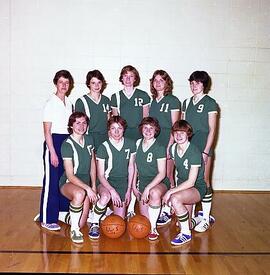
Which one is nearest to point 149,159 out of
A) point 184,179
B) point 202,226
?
point 184,179

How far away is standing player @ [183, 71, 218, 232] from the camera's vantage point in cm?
388

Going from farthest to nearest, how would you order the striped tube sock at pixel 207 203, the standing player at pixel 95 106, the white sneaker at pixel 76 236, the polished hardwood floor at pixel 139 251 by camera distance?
the standing player at pixel 95 106
the striped tube sock at pixel 207 203
the white sneaker at pixel 76 236
the polished hardwood floor at pixel 139 251

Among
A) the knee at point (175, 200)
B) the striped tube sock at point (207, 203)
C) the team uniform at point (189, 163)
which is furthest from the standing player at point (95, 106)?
the striped tube sock at point (207, 203)

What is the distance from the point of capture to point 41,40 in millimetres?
5387

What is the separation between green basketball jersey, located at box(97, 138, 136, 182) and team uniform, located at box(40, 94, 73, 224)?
17.2 inches

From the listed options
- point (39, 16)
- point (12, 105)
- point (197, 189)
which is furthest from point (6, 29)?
point (197, 189)

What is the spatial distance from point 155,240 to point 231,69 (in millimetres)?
2995

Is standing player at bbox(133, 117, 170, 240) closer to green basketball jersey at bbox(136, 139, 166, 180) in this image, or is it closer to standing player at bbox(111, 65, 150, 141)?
green basketball jersey at bbox(136, 139, 166, 180)

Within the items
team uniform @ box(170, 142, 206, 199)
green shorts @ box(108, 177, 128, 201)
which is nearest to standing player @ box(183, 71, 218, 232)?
team uniform @ box(170, 142, 206, 199)

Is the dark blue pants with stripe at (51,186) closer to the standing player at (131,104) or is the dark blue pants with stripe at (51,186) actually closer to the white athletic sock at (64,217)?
the white athletic sock at (64,217)

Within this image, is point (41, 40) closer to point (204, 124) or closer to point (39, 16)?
point (39, 16)

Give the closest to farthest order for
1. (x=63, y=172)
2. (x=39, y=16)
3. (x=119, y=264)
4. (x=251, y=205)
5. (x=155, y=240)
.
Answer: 1. (x=119, y=264)
2. (x=155, y=240)
3. (x=63, y=172)
4. (x=251, y=205)
5. (x=39, y=16)

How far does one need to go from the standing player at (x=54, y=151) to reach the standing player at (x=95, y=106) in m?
0.22

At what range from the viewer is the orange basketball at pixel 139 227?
347 centimetres
